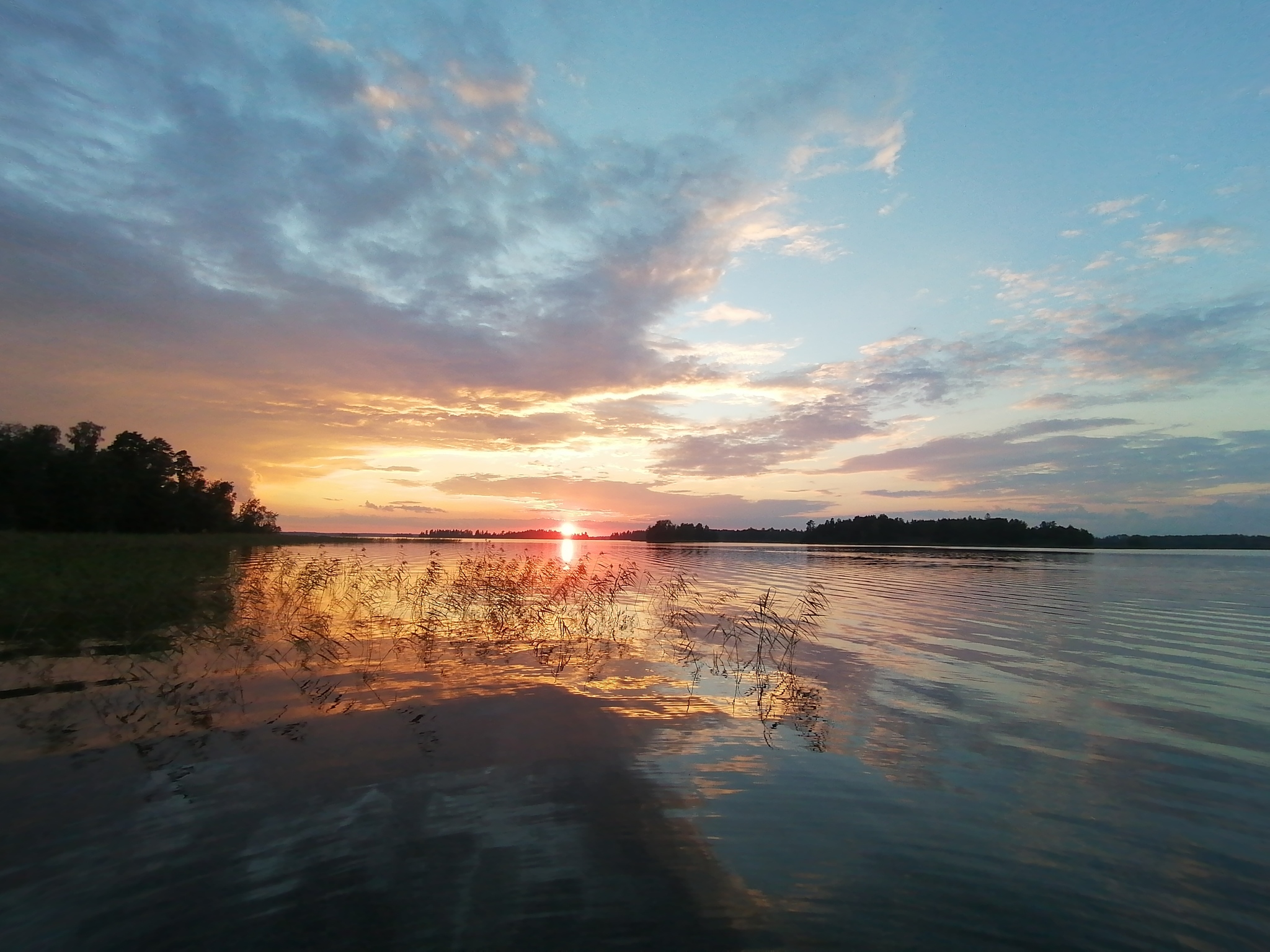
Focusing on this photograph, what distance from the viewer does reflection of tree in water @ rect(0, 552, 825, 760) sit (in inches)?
440

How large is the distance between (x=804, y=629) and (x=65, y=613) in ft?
81.4

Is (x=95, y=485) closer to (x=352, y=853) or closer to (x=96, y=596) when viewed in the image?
(x=96, y=596)

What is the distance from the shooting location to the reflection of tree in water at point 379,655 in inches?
440

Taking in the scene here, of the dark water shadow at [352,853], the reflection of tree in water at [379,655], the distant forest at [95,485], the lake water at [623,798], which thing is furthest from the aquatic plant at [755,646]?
the distant forest at [95,485]

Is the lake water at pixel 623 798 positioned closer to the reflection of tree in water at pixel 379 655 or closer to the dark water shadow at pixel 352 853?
the dark water shadow at pixel 352 853

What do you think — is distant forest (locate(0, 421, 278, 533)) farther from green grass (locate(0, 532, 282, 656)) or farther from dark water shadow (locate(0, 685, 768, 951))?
dark water shadow (locate(0, 685, 768, 951))

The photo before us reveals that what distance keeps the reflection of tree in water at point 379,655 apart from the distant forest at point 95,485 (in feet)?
222

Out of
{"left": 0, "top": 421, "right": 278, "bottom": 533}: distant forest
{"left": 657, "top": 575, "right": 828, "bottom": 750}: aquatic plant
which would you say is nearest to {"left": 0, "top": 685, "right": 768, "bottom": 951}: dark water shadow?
{"left": 657, "top": 575, "right": 828, "bottom": 750}: aquatic plant

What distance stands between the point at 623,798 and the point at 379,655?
11075 mm

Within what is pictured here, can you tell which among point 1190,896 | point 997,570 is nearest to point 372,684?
point 1190,896

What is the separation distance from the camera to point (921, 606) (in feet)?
103

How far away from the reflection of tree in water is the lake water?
14 cm

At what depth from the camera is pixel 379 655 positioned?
17.1 m

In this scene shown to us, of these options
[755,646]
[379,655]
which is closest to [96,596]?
[379,655]
